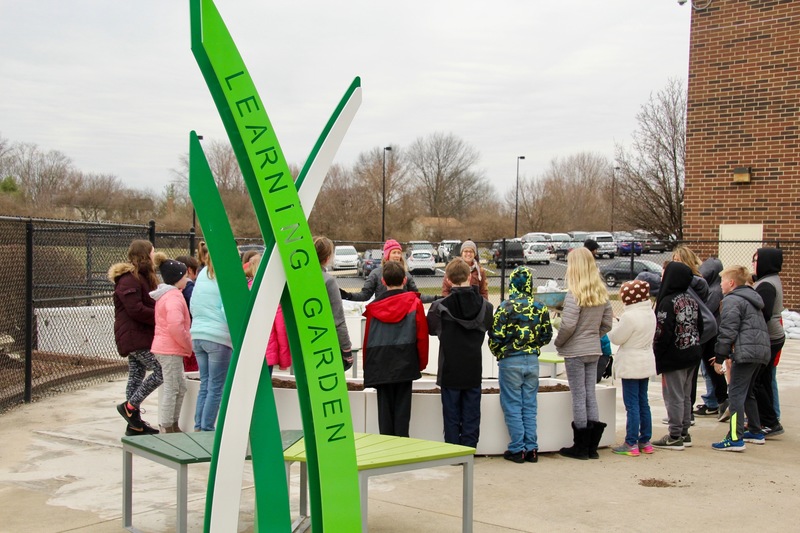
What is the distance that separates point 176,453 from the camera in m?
4.63

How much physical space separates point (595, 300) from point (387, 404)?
76.8 inches

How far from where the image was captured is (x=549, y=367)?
969 centimetres

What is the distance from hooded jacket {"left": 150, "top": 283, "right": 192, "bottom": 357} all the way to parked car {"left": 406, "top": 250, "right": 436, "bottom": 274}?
87.4 feet

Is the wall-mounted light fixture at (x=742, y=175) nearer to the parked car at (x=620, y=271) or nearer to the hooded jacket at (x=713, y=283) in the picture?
the hooded jacket at (x=713, y=283)

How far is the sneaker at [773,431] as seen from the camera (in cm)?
791

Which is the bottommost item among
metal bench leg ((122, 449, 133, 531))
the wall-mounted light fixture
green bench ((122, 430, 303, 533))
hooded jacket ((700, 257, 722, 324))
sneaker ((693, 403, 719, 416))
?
sneaker ((693, 403, 719, 416))

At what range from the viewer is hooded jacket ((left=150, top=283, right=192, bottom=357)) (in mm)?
7164

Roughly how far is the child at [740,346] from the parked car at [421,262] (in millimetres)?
26402

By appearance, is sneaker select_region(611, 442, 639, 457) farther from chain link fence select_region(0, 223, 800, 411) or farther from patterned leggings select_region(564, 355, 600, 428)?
chain link fence select_region(0, 223, 800, 411)

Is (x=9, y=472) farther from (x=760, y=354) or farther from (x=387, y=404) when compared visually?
(x=760, y=354)

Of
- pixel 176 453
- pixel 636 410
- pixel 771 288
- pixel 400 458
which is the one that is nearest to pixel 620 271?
pixel 771 288

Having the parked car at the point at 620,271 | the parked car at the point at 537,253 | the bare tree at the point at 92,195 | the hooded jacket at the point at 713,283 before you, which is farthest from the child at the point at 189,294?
the bare tree at the point at 92,195

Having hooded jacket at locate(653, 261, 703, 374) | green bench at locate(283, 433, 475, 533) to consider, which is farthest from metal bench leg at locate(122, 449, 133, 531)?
hooded jacket at locate(653, 261, 703, 374)

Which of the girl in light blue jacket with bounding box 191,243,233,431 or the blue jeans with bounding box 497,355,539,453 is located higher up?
the girl in light blue jacket with bounding box 191,243,233,431
